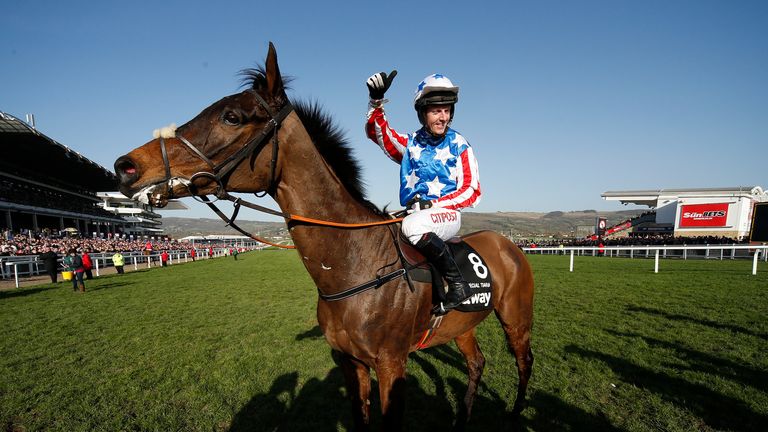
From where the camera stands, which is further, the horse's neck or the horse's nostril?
the horse's neck

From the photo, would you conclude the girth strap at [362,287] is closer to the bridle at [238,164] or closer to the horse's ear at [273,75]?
the bridle at [238,164]

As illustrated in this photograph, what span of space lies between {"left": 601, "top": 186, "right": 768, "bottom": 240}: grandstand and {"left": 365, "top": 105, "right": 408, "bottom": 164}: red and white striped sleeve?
36.1m

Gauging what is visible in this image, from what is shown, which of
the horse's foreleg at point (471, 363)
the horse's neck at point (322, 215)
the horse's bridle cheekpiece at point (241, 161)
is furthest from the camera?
the horse's foreleg at point (471, 363)

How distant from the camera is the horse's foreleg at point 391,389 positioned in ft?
8.33

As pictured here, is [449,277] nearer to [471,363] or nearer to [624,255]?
[471,363]

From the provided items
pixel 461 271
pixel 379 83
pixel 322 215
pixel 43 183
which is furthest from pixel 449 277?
pixel 43 183

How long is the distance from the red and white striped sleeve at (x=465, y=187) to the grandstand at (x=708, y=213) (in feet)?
117

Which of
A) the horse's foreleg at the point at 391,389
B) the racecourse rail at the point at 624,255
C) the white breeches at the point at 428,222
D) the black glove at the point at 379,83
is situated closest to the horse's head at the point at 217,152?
the black glove at the point at 379,83

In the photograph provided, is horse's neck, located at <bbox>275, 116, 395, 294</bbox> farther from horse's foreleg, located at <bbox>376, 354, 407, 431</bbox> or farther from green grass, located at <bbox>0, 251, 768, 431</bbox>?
green grass, located at <bbox>0, 251, 768, 431</bbox>

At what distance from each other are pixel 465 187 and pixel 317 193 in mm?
1206

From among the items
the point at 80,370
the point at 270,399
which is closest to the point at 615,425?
the point at 270,399

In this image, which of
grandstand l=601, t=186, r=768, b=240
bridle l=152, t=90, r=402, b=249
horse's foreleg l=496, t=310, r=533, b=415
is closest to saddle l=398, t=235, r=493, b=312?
bridle l=152, t=90, r=402, b=249

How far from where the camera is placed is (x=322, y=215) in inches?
97.8

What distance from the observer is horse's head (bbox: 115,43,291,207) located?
6.88 feet
